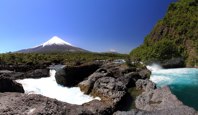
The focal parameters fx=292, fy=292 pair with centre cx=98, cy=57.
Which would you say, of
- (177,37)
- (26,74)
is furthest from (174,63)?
(26,74)

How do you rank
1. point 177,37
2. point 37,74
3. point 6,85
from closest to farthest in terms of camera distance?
point 6,85 → point 37,74 → point 177,37

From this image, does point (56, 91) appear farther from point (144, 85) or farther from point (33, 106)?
point (33, 106)

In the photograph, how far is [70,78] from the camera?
3669 cm

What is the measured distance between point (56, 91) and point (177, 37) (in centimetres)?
9069

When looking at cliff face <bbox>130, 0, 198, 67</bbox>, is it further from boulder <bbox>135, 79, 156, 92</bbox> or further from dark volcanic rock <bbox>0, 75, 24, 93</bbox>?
dark volcanic rock <bbox>0, 75, 24, 93</bbox>

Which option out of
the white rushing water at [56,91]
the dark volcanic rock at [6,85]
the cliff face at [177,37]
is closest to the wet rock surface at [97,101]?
the dark volcanic rock at [6,85]

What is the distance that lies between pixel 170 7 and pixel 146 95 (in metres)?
124

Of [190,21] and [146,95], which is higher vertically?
[190,21]

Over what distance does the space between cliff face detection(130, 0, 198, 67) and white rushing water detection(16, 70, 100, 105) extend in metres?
60.4

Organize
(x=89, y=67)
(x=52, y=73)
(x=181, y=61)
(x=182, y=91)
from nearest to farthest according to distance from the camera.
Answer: (x=182, y=91) → (x=89, y=67) → (x=52, y=73) → (x=181, y=61)

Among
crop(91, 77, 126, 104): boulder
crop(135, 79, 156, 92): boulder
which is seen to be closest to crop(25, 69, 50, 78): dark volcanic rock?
crop(135, 79, 156, 92): boulder

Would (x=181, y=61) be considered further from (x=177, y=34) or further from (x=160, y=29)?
(x=160, y=29)

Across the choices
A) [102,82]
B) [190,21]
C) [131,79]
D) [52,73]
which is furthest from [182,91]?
[190,21]

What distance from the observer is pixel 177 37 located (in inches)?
4569
